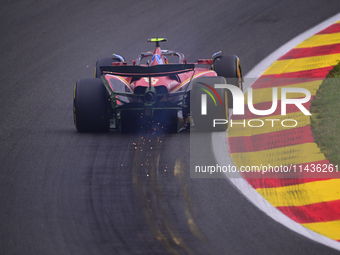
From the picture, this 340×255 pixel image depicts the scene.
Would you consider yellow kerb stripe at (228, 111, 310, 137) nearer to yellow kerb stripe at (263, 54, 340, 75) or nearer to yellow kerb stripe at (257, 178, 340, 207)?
yellow kerb stripe at (257, 178, 340, 207)

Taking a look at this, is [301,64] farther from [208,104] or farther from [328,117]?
[208,104]

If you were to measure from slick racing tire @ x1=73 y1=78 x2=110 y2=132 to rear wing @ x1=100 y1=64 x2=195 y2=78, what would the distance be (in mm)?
451

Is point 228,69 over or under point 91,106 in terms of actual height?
over

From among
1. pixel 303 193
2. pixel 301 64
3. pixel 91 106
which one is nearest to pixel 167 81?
pixel 91 106

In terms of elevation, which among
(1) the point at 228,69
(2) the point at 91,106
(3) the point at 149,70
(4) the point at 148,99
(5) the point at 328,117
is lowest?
(5) the point at 328,117

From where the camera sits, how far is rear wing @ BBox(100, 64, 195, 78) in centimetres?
959

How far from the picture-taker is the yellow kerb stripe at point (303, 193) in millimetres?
7562

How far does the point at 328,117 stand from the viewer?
403 inches

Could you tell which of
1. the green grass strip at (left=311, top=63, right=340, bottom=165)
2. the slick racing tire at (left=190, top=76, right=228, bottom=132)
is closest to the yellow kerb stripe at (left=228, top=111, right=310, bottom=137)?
the green grass strip at (left=311, top=63, right=340, bottom=165)

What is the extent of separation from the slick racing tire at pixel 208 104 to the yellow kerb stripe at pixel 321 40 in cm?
595

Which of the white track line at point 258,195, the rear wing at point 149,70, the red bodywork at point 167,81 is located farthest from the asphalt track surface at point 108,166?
the rear wing at point 149,70

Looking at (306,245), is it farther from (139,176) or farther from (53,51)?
(53,51)

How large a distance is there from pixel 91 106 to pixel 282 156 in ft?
10.2

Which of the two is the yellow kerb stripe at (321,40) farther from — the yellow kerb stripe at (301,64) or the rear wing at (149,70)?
the rear wing at (149,70)
